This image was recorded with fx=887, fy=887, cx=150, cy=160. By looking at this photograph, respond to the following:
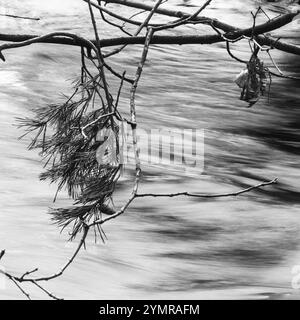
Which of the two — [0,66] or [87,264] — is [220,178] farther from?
[0,66]

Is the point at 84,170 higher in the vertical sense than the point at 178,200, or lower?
higher

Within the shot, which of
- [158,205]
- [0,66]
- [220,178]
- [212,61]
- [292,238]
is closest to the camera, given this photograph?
[292,238]

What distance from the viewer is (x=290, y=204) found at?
5215 mm

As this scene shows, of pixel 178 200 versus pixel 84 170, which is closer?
pixel 84 170

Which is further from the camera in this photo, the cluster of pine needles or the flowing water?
the flowing water

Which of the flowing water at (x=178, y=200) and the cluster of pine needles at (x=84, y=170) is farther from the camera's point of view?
the flowing water at (x=178, y=200)

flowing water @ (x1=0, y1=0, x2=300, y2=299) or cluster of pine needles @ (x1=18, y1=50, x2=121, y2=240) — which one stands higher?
cluster of pine needles @ (x1=18, y1=50, x2=121, y2=240)

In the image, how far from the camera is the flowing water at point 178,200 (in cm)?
378

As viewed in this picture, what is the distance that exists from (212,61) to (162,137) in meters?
3.03

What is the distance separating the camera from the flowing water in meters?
3.78

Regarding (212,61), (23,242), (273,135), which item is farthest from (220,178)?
(212,61)

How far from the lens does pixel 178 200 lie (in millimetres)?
5027

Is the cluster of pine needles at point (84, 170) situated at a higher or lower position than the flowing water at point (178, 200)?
higher
